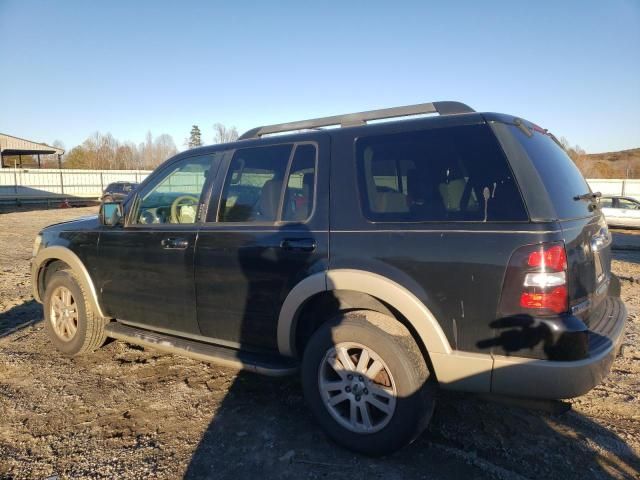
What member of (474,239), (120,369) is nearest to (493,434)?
(474,239)

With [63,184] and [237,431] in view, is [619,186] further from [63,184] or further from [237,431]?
[63,184]

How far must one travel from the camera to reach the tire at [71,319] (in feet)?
13.4

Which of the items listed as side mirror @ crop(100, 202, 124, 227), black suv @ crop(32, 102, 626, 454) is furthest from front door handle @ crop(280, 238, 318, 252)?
side mirror @ crop(100, 202, 124, 227)

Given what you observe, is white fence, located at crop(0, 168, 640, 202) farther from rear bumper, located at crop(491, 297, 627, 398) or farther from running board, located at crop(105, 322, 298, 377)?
rear bumper, located at crop(491, 297, 627, 398)

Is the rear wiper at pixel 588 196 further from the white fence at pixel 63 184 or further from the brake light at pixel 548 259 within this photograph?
the white fence at pixel 63 184

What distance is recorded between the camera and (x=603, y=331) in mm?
2459

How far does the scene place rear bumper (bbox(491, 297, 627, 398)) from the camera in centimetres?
217

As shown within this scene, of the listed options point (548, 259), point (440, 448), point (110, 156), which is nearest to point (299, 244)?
point (548, 259)

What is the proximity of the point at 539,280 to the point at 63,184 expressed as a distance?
3627cm

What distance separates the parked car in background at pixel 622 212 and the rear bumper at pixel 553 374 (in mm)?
16684

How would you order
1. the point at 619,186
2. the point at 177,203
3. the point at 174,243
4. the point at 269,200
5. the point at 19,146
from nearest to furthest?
the point at 269,200, the point at 174,243, the point at 177,203, the point at 619,186, the point at 19,146

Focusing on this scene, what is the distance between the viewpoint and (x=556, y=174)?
260 centimetres

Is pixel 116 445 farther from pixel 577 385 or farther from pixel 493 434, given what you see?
pixel 577 385

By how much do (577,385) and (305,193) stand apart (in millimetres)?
1927
